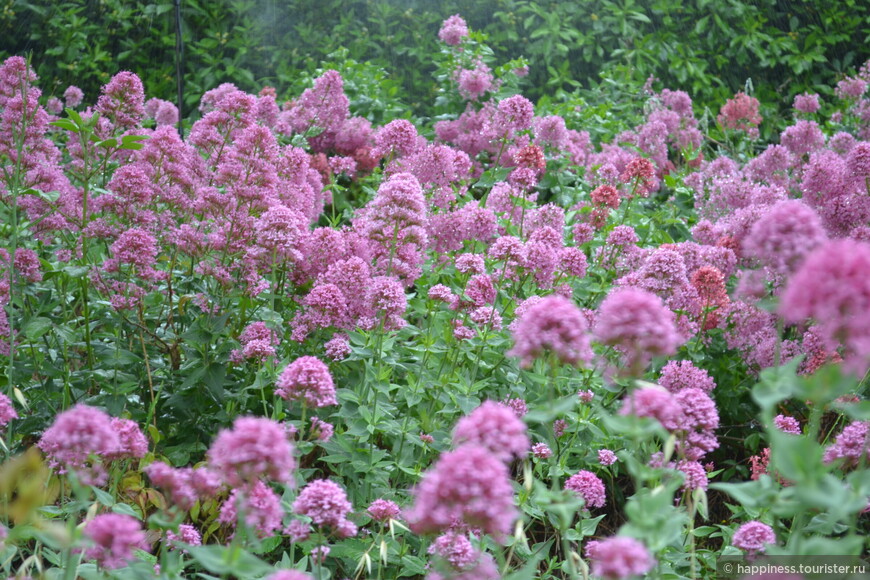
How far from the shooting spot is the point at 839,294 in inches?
46.7

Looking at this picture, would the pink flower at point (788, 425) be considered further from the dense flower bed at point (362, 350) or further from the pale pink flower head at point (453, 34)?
the pale pink flower head at point (453, 34)

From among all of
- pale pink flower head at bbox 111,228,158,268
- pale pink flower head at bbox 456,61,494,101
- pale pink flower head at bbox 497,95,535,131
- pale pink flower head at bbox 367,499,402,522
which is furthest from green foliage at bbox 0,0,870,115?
pale pink flower head at bbox 367,499,402,522

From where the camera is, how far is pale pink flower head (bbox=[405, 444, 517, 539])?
4.39 ft

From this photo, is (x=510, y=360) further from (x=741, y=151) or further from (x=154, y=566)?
(x=741, y=151)

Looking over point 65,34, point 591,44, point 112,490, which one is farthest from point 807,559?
point 65,34

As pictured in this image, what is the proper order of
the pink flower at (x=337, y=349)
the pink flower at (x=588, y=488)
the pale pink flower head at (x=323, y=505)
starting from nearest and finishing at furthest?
the pale pink flower head at (x=323, y=505), the pink flower at (x=588, y=488), the pink flower at (x=337, y=349)

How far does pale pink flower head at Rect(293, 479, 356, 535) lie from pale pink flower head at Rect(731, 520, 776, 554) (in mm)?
981

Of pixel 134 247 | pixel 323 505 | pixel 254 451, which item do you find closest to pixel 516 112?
pixel 134 247

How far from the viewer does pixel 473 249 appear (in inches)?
145

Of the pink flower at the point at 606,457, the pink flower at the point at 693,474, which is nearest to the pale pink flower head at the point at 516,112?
the pink flower at the point at 606,457

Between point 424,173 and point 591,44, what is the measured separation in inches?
205

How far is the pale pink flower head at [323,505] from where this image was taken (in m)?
1.73

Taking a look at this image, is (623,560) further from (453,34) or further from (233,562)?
(453,34)

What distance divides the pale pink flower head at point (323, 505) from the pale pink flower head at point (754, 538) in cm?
98
